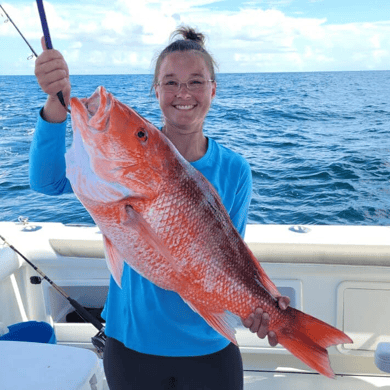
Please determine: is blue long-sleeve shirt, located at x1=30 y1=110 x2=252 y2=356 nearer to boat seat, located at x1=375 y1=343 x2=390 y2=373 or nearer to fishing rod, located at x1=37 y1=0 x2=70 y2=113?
fishing rod, located at x1=37 y1=0 x2=70 y2=113

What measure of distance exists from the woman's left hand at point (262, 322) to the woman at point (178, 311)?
0.30 metres

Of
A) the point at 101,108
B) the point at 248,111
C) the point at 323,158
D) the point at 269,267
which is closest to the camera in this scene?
the point at 101,108

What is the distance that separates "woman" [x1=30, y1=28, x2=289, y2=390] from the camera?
175cm

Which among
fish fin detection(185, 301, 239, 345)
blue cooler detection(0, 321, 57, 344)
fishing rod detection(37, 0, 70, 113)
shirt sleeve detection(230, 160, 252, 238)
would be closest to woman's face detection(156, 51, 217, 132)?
shirt sleeve detection(230, 160, 252, 238)

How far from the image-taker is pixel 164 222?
52.5 inches

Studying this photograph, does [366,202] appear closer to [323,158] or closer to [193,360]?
[323,158]

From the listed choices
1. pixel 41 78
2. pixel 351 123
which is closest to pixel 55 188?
pixel 41 78

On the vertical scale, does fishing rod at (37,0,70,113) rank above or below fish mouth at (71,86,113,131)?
above

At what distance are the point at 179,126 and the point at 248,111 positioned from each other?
1809 cm

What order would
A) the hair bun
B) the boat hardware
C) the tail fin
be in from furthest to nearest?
the boat hardware < the hair bun < the tail fin

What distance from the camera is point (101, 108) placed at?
4.09 ft

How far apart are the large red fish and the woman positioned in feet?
1.00

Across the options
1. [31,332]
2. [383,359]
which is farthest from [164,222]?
[31,332]

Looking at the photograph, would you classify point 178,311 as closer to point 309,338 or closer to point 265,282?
point 265,282
